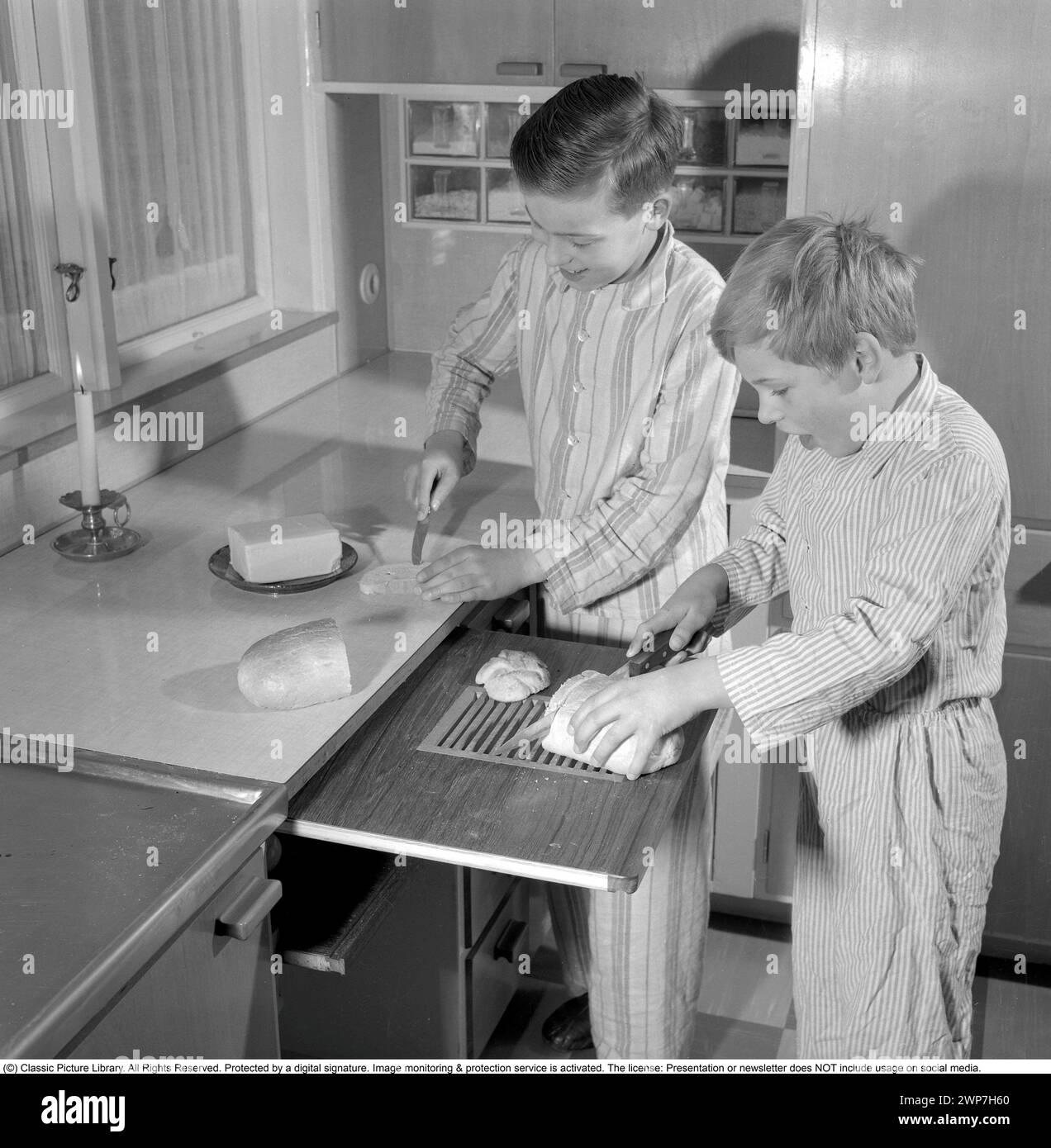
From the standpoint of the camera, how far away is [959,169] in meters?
1.85

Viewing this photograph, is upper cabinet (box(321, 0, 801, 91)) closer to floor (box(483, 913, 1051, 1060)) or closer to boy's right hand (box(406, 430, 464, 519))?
boy's right hand (box(406, 430, 464, 519))

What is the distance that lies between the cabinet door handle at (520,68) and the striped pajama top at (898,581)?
A: 1.16 metres

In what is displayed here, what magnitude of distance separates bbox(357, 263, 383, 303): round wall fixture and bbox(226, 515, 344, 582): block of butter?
1148 mm

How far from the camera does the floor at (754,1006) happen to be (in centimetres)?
210

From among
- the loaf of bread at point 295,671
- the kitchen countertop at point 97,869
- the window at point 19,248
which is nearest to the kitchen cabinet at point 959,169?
the loaf of bread at point 295,671

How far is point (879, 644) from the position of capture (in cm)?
124

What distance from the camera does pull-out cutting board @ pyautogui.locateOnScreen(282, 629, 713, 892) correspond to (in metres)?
1.22

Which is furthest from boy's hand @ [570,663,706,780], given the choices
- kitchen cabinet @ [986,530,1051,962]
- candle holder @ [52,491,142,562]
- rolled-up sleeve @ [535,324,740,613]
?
kitchen cabinet @ [986,530,1051,962]

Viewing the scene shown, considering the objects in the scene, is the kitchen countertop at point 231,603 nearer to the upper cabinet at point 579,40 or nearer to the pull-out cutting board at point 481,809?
the pull-out cutting board at point 481,809

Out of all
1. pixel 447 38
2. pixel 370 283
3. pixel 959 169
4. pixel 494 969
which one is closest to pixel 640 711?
pixel 494 969

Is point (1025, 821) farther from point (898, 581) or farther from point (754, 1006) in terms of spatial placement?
point (898, 581)

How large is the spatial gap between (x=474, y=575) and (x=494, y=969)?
2.27 ft

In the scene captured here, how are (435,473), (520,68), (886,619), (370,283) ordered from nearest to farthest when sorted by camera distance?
(886,619) < (435,473) < (520,68) < (370,283)

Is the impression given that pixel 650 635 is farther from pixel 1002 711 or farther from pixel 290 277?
pixel 290 277
